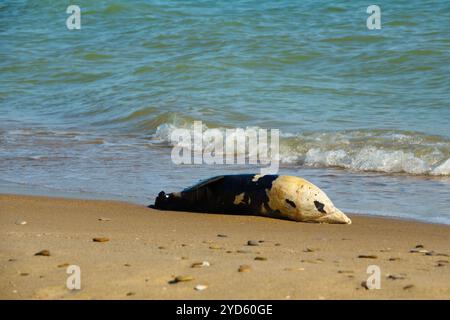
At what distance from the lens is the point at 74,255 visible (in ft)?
14.9

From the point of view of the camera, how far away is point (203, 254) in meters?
4.70

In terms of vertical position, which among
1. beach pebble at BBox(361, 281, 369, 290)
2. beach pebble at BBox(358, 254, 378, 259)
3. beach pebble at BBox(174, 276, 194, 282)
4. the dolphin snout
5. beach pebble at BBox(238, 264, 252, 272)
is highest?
beach pebble at BBox(174, 276, 194, 282)

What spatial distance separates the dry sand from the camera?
12.6ft

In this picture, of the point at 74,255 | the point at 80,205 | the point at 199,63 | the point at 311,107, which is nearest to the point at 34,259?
the point at 74,255

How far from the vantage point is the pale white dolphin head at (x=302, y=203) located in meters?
6.07

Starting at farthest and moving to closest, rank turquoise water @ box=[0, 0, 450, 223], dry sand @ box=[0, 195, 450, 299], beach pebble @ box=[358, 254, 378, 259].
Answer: turquoise water @ box=[0, 0, 450, 223] → beach pebble @ box=[358, 254, 378, 259] → dry sand @ box=[0, 195, 450, 299]

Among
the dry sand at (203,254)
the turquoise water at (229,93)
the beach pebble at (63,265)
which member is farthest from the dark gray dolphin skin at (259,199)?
the beach pebble at (63,265)

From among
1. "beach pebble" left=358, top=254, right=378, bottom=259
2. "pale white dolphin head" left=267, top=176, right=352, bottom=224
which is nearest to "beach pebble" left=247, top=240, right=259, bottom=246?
"beach pebble" left=358, top=254, right=378, bottom=259

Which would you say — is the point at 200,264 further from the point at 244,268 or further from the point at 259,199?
the point at 259,199

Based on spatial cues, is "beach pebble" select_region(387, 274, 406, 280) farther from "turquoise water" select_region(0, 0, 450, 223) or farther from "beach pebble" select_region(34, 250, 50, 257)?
"turquoise water" select_region(0, 0, 450, 223)

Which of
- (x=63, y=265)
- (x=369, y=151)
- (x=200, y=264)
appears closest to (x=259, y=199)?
(x=200, y=264)

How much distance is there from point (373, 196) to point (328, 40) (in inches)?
306

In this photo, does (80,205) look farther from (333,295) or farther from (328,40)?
(328,40)

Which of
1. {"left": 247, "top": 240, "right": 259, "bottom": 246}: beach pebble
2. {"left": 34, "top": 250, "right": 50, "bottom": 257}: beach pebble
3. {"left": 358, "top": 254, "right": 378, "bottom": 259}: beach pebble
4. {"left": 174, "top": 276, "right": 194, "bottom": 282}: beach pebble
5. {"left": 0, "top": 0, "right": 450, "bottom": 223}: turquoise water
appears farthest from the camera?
{"left": 0, "top": 0, "right": 450, "bottom": 223}: turquoise water
